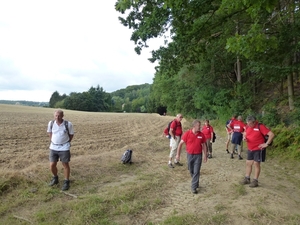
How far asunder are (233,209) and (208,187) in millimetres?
1549

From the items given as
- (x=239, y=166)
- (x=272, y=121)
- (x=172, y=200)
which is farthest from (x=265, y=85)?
(x=172, y=200)

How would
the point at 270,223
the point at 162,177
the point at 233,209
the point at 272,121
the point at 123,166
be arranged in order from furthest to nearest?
1. the point at 272,121
2. the point at 123,166
3. the point at 162,177
4. the point at 233,209
5. the point at 270,223

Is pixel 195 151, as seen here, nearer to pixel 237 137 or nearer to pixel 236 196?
pixel 236 196

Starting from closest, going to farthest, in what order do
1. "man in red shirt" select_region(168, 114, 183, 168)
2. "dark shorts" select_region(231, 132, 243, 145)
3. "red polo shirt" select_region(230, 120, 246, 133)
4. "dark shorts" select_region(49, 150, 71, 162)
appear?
1. "dark shorts" select_region(49, 150, 71, 162)
2. "man in red shirt" select_region(168, 114, 183, 168)
3. "red polo shirt" select_region(230, 120, 246, 133)
4. "dark shorts" select_region(231, 132, 243, 145)

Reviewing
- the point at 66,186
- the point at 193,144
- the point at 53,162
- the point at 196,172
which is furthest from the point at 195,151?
the point at 53,162

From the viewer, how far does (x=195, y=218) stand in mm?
4719

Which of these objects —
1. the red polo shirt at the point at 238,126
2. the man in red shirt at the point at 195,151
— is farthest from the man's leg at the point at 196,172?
the red polo shirt at the point at 238,126

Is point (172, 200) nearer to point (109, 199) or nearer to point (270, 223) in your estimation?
point (109, 199)

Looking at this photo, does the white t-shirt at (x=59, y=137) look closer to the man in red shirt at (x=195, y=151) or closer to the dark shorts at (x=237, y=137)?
the man in red shirt at (x=195, y=151)

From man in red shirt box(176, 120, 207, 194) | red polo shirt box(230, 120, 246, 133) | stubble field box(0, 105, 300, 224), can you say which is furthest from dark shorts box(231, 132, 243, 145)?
man in red shirt box(176, 120, 207, 194)

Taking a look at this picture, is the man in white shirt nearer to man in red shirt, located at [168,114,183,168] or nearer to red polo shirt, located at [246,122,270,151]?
man in red shirt, located at [168,114,183,168]

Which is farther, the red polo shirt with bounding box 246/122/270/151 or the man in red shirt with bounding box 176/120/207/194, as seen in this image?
the red polo shirt with bounding box 246/122/270/151

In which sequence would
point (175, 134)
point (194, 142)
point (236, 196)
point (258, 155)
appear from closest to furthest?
1. point (236, 196)
2. point (194, 142)
3. point (258, 155)
4. point (175, 134)

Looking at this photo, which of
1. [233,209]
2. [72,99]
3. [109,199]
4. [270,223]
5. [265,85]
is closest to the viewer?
Answer: [270,223]
